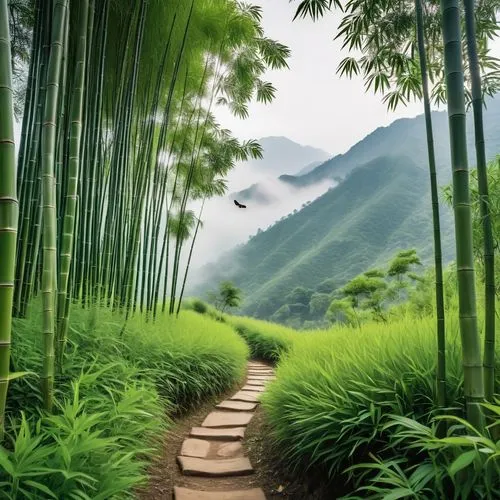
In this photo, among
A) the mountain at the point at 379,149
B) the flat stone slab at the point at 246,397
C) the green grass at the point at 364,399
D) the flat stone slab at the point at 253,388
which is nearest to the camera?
the green grass at the point at 364,399

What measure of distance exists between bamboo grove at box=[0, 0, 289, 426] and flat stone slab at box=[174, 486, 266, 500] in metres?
0.77

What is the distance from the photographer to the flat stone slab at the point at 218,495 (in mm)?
1796

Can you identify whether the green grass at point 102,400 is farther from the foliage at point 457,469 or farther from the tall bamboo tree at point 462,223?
the tall bamboo tree at point 462,223

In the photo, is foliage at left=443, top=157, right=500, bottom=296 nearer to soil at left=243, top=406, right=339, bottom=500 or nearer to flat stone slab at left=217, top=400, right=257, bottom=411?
soil at left=243, top=406, right=339, bottom=500

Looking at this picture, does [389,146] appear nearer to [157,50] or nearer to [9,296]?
[157,50]

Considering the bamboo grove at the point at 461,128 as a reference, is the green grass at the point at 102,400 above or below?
below

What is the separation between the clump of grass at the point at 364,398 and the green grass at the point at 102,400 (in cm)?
72

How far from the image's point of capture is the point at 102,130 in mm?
3188

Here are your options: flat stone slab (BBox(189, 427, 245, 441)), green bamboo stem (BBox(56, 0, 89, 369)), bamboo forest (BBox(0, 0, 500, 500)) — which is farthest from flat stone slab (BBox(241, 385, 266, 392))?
green bamboo stem (BBox(56, 0, 89, 369))

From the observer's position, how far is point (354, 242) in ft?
83.5

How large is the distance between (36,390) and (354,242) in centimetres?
2497

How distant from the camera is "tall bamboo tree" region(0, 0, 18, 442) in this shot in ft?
3.86

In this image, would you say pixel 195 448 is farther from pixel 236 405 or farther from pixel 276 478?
pixel 236 405

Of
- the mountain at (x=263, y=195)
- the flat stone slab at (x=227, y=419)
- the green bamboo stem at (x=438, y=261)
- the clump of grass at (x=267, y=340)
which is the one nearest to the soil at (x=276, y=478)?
the flat stone slab at (x=227, y=419)
